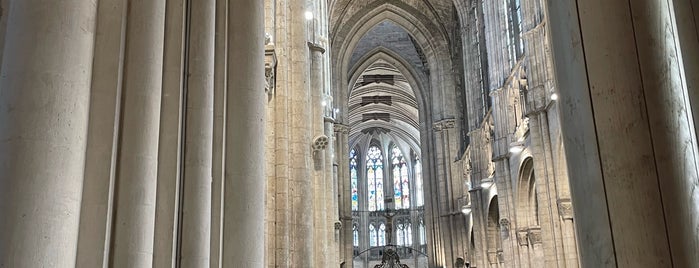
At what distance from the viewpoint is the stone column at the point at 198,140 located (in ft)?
17.9

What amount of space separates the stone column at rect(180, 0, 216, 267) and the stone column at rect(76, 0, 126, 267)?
0.89 meters

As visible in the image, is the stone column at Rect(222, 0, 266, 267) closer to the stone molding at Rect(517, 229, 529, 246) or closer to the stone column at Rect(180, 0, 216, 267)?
the stone column at Rect(180, 0, 216, 267)

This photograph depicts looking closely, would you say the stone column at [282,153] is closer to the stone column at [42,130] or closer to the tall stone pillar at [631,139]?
the stone column at [42,130]

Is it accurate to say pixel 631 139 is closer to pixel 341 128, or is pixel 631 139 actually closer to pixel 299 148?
pixel 299 148

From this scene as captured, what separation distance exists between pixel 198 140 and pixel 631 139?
11.5ft

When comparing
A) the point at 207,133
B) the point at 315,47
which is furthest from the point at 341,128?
the point at 207,133

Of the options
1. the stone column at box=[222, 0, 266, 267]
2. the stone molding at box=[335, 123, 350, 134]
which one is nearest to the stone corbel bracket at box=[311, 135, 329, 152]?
the stone column at box=[222, 0, 266, 267]

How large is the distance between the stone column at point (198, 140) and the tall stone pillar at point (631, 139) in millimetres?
3007

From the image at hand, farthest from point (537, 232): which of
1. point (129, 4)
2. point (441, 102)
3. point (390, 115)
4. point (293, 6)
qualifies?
point (390, 115)

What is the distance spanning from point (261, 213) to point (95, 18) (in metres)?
2.31

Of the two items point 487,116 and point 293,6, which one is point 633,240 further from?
point 487,116

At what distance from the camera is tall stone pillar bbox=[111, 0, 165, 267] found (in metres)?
4.70

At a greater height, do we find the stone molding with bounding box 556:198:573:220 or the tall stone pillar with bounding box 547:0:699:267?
the stone molding with bounding box 556:198:573:220

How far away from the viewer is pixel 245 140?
19.7 feet
